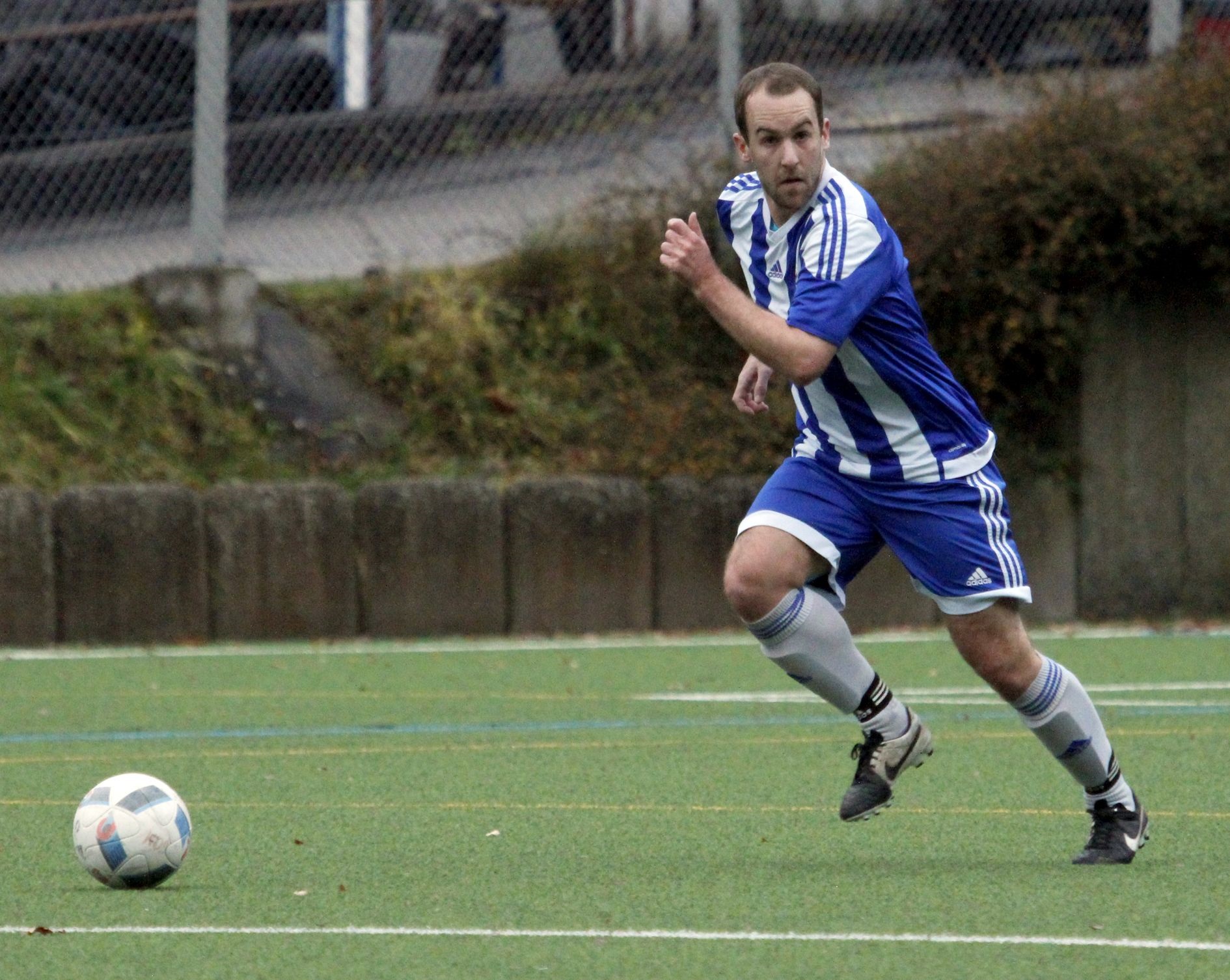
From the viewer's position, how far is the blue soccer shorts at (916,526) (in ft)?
16.8

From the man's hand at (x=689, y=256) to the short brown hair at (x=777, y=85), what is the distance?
1.34ft

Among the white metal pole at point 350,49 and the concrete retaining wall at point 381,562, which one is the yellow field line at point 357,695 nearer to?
the concrete retaining wall at point 381,562

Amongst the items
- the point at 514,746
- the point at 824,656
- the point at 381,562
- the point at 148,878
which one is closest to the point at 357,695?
the point at 514,746

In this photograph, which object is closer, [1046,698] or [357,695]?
[1046,698]

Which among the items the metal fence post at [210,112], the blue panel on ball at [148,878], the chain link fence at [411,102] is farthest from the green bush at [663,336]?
the blue panel on ball at [148,878]

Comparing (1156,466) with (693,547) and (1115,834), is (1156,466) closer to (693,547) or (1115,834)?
(693,547)

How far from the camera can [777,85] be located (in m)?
4.98

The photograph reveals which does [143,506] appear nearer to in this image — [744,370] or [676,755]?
[676,755]

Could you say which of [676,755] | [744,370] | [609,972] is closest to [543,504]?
[676,755]

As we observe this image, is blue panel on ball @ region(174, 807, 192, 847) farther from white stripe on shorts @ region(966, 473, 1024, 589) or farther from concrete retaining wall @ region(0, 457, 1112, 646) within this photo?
A: concrete retaining wall @ region(0, 457, 1112, 646)

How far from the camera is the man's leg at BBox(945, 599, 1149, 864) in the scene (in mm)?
5141

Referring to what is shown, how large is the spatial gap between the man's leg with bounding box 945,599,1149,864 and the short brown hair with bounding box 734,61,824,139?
1350 mm

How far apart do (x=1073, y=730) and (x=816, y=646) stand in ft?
2.25

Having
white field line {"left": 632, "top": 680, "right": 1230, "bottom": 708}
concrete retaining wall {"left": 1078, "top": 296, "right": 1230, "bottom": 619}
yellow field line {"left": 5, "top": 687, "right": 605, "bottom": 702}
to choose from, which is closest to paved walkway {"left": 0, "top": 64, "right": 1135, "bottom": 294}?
concrete retaining wall {"left": 1078, "top": 296, "right": 1230, "bottom": 619}
